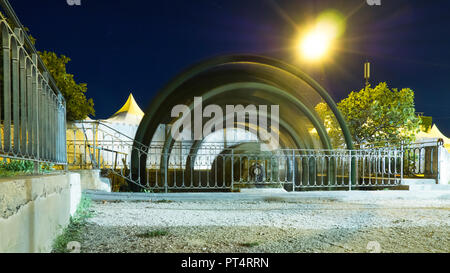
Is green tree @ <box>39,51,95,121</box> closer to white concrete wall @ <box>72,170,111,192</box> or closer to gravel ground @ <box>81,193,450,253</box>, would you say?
white concrete wall @ <box>72,170,111,192</box>

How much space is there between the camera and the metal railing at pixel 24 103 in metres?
2.35

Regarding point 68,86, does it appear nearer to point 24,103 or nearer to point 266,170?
point 266,170

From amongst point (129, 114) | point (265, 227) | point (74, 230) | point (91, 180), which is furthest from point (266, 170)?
point (129, 114)

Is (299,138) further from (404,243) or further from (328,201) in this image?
(404,243)

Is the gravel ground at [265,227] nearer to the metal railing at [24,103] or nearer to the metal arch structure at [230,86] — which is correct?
the metal railing at [24,103]

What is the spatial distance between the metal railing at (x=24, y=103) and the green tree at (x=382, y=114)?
15.7 metres

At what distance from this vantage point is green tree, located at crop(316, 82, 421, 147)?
15898mm

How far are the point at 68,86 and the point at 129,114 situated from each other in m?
10.9

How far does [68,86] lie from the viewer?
13375 mm

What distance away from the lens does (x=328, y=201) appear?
26.6 feet

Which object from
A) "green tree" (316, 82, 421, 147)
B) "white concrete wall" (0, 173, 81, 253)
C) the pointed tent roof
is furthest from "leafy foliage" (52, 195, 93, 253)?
the pointed tent roof

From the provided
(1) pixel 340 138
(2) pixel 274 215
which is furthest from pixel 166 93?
(1) pixel 340 138

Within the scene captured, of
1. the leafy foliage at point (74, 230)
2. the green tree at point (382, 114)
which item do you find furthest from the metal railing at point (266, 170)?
the green tree at point (382, 114)
